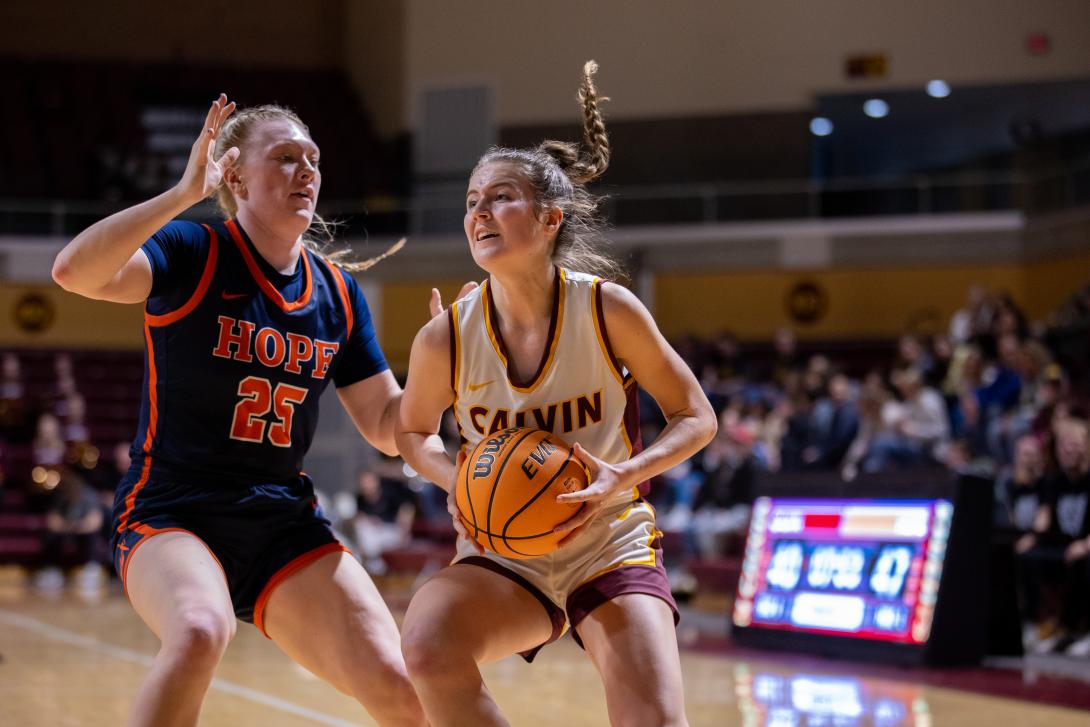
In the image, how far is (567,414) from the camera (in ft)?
10.2

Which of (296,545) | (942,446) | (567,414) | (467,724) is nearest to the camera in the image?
(467,724)

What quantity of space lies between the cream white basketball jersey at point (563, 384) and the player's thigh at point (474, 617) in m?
0.33

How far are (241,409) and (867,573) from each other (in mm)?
5235

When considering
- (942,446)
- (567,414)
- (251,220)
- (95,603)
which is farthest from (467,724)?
(95,603)

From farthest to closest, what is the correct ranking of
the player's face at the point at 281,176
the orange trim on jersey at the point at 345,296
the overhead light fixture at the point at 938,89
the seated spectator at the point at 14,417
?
the overhead light fixture at the point at 938,89 → the seated spectator at the point at 14,417 → the orange trim on jersey at the point at 345,296 → the player's face at the point at 281,176

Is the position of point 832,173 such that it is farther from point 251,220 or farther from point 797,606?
point 251,220

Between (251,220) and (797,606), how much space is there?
217 inches

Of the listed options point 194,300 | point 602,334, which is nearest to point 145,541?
point 194,300

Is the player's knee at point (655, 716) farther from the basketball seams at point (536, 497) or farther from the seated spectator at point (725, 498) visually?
the seated spectator at point (725, 498)

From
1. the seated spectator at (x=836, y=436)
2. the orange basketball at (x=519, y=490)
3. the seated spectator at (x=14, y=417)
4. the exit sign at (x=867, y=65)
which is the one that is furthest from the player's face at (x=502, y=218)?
the exit sign at (x=867, y=65)

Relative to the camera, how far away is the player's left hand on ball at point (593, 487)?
9.42ft

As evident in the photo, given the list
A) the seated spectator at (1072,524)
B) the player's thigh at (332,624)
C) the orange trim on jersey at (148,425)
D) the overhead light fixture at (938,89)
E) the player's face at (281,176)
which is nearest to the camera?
the player's thigh at (332,624)

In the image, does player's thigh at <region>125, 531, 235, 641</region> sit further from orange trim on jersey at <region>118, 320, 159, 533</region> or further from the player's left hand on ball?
the player's left hand on ball

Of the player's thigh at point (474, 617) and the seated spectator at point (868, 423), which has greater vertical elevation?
the player's thigh at point (474, 617)
